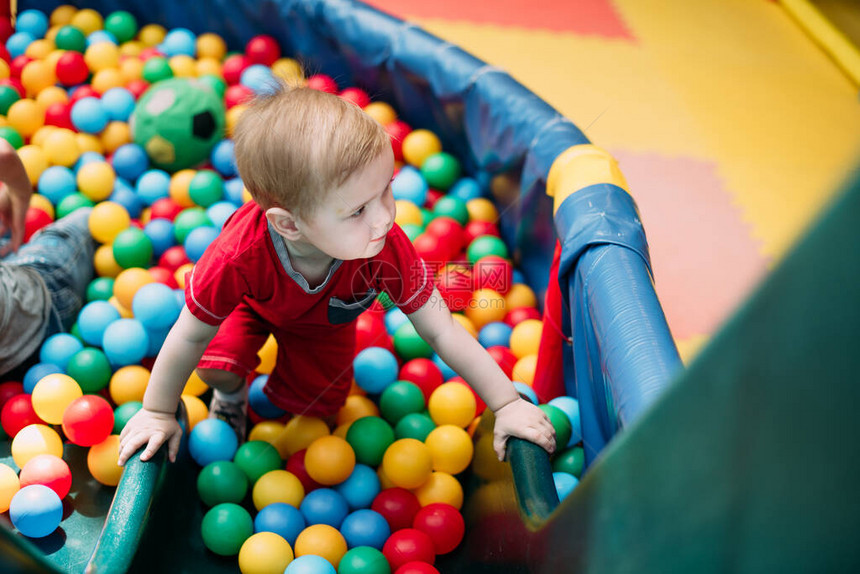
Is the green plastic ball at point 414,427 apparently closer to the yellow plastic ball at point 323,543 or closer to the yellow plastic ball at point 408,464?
the yellow plastic ball at point 408,464

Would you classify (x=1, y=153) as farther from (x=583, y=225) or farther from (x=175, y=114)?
(x=583, y=225)

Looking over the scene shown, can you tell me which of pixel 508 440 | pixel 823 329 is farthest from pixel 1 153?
pixel 823 329

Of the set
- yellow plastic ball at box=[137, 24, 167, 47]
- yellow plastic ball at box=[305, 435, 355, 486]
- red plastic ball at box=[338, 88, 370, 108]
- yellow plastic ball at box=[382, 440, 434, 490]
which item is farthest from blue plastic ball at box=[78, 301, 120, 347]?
yellow plastic ball at box=[137, 24, 167, 47]

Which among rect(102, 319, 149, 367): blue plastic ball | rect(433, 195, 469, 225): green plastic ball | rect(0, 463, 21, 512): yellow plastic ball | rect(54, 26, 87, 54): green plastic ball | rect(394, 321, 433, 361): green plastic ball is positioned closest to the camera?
rect(0, 463, 21, 512): yellow plastic ball

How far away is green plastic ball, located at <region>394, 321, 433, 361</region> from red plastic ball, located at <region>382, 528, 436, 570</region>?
0.39m

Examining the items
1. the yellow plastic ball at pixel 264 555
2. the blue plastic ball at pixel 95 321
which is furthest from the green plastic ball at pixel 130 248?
the yellow plastic ball at pixel 264 555

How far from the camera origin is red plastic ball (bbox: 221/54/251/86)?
1.87m

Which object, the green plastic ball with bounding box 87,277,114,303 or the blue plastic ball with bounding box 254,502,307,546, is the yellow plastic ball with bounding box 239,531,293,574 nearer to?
the blue plastic ball with bounding box 254,502,307,546

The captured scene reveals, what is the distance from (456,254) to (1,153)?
81 centimetres

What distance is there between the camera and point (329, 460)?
3.44 ft

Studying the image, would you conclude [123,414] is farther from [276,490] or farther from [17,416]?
[276,490]

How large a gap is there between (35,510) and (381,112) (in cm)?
110

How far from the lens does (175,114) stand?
5.20 ft

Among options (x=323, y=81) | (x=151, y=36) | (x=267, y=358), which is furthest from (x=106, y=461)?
(x=151, y=36)
